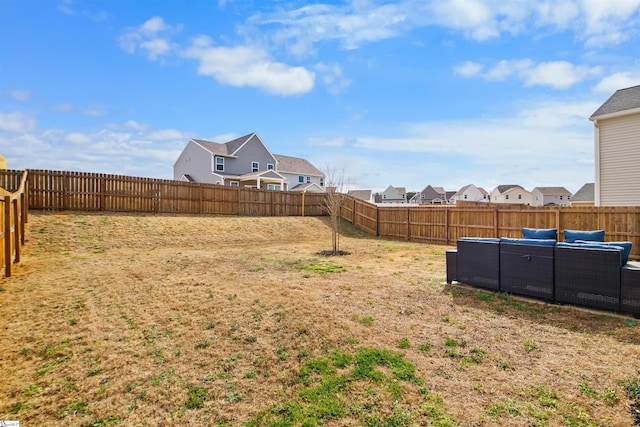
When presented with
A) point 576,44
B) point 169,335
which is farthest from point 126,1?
point 576,44

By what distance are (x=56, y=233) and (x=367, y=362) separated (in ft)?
37.5

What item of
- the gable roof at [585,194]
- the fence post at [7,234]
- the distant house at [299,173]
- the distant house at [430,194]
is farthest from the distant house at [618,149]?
the distant house at [430,194]

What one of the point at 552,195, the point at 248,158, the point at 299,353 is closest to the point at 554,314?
the point at 299,353

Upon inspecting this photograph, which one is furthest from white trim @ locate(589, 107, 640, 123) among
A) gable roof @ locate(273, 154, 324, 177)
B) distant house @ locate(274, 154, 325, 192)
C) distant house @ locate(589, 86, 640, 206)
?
gable roof @ locate(273, 154, 324, 177)

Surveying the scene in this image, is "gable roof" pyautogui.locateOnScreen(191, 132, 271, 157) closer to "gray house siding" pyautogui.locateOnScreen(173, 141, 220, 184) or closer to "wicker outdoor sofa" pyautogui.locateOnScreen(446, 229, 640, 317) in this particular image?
"gray house siding" pyautogui.locateOnScreen(173, 141, 220, 184)

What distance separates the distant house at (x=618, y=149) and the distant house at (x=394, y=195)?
5556cm

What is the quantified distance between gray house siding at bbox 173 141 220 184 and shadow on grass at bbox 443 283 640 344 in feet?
77.4

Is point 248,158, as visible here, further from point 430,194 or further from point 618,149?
point 430,194

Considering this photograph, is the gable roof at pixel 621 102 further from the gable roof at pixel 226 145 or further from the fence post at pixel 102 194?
the gable roof at pixel 226 145

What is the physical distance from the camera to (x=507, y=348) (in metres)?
3.37

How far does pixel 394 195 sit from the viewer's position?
6912cm

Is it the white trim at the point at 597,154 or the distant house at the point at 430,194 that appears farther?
the distant house at the point at 430,194

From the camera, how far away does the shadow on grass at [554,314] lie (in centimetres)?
383

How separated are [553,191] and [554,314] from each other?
6768cm
